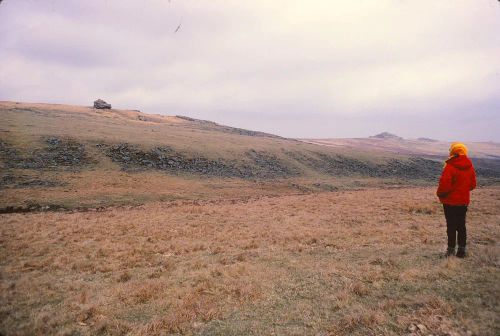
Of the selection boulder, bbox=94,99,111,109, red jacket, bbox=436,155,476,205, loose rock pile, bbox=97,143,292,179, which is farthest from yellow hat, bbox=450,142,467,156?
boulder, bbox=94,99,111,109

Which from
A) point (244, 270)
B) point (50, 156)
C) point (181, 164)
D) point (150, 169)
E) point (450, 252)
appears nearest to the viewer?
point (450, 252)

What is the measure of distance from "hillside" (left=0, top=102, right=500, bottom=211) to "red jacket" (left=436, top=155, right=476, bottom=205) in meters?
28.2

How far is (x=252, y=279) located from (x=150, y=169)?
137 ft

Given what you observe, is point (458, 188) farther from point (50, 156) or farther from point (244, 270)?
point (50, 156)

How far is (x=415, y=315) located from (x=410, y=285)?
6.17ft

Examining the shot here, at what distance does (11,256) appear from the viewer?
513 inches

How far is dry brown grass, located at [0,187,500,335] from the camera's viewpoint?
670 centimetres

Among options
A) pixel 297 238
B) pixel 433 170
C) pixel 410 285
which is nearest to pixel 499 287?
pixel 410 285

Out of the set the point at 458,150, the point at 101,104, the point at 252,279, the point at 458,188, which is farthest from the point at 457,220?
the point at 101,104

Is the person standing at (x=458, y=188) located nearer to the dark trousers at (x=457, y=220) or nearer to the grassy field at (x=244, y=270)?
the dark trousers at (x=457, y=220)

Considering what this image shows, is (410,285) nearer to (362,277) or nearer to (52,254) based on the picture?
(362,277)

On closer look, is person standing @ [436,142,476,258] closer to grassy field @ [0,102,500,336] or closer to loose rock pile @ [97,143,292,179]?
grassy field @ [0,102,500,336]

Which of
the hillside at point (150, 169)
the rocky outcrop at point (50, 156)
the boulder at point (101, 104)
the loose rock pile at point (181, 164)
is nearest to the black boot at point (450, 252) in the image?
the hillside at point (150, 169)

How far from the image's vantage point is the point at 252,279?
9672mm
